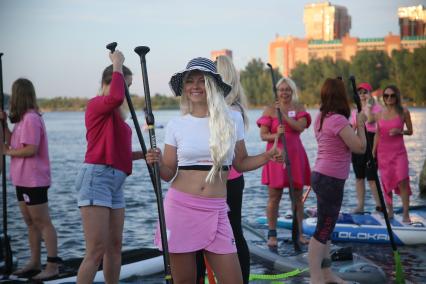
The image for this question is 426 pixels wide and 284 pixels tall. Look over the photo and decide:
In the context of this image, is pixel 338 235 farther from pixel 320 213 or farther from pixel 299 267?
pixel 320 213

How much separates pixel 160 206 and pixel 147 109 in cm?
63

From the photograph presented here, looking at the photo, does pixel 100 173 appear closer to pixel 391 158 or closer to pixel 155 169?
pixel 155 169

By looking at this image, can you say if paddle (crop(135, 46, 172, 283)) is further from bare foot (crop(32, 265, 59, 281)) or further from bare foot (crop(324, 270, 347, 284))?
bare foot (crop(32, 265, 59, 281))

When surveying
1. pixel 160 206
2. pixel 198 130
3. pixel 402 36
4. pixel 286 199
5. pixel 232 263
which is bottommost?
pixel 286 199

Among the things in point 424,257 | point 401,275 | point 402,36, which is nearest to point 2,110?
point 401,275

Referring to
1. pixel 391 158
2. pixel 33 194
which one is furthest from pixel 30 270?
pixel 391 158

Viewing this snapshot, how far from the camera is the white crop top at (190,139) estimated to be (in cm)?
409

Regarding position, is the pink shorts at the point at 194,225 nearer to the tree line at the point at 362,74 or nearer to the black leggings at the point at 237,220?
the black leggings at the point at 237,220

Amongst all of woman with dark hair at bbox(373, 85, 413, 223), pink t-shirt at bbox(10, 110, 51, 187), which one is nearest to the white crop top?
pink t-shirt at bbox(10, 110, 51, 187)

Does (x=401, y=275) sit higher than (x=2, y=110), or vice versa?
(x=2, y=110)

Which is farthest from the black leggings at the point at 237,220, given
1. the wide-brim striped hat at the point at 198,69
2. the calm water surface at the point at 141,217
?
the calm water surface at the point at 141,217

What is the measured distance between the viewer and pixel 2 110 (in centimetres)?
661

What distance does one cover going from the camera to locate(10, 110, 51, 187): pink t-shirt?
625cm

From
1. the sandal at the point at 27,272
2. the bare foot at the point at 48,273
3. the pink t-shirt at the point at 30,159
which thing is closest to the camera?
the pink t-shirt at the point at 30,159
